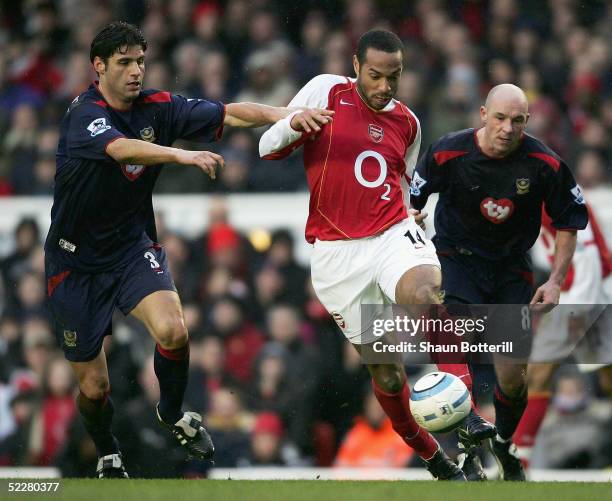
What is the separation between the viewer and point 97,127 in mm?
7508

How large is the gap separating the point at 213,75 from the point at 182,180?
134 cm

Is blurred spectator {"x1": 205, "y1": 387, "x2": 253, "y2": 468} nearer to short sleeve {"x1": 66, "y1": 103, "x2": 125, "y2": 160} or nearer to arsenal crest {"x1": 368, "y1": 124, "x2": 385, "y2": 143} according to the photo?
arsenal crest {"x1": 368, "y1": 124, "x2": 385, "y2": 143}

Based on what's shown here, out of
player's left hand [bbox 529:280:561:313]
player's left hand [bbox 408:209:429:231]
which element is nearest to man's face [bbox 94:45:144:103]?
player's left hand [bbox 408:209:429:231]

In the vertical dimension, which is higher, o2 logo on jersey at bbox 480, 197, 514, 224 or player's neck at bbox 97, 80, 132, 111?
player's neck at bbox 97, 80, 132, 111

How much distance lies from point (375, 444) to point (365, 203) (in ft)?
10.9

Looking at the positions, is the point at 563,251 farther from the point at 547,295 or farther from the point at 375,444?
the point at 375,444

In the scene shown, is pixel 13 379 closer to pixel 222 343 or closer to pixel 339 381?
pixel 222 343

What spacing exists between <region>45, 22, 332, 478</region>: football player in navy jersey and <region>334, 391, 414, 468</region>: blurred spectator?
2851 mm

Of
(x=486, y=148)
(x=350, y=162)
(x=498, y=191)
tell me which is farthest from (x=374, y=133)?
(x=498, y=191)

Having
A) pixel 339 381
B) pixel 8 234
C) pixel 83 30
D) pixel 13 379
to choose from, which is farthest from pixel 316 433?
pixel 83 30

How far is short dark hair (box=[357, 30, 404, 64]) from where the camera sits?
25.6ft

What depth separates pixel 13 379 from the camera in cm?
1194

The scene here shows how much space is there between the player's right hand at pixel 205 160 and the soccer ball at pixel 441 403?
5.91 feet

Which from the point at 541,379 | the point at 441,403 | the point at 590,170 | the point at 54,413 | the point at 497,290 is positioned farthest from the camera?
the point at 590,170
